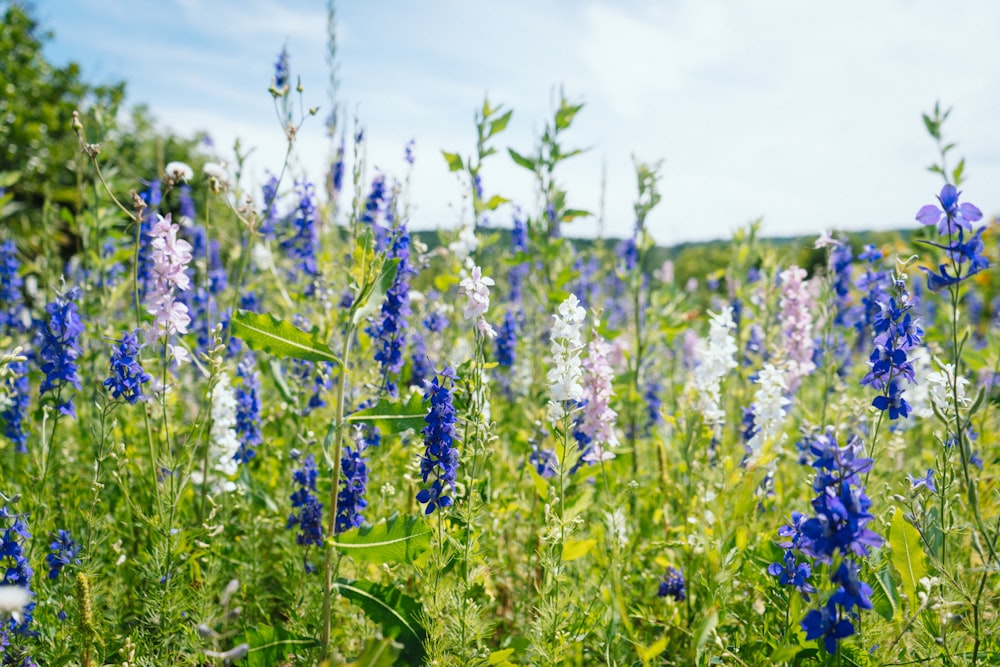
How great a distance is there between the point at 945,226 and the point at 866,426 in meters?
1.85

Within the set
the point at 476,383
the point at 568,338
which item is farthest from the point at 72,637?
the point at 568,338

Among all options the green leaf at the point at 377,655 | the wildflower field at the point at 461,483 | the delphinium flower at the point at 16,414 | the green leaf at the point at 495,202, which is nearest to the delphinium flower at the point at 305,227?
the wildflower field at the point at 461,483

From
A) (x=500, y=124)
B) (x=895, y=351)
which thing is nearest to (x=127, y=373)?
(x=500, y=124)

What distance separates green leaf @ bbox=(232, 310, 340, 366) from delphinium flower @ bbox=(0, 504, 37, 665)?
3.12 ft

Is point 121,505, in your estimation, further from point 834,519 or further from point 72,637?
point 834,519

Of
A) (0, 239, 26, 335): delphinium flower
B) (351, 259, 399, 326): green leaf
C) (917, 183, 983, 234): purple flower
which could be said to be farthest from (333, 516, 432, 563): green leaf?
(0, 239, 26, 335): delphinium flower

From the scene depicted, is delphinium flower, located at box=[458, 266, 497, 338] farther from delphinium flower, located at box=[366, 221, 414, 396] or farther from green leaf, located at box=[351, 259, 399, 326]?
delphinium flower, located at box=[366, 221, 414, 396]

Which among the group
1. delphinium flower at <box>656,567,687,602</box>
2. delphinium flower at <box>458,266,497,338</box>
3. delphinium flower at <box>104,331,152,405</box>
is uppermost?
delphinium flower at <box>458,266,497,338</box>

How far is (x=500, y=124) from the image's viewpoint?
3279 mm

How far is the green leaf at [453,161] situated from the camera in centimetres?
331

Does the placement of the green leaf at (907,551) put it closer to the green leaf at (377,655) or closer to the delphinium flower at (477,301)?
the delphinium flower at (477,301)

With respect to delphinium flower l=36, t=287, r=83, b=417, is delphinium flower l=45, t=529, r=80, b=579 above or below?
below

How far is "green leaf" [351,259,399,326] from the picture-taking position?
193 cm

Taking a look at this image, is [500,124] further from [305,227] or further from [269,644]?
[269,644]
